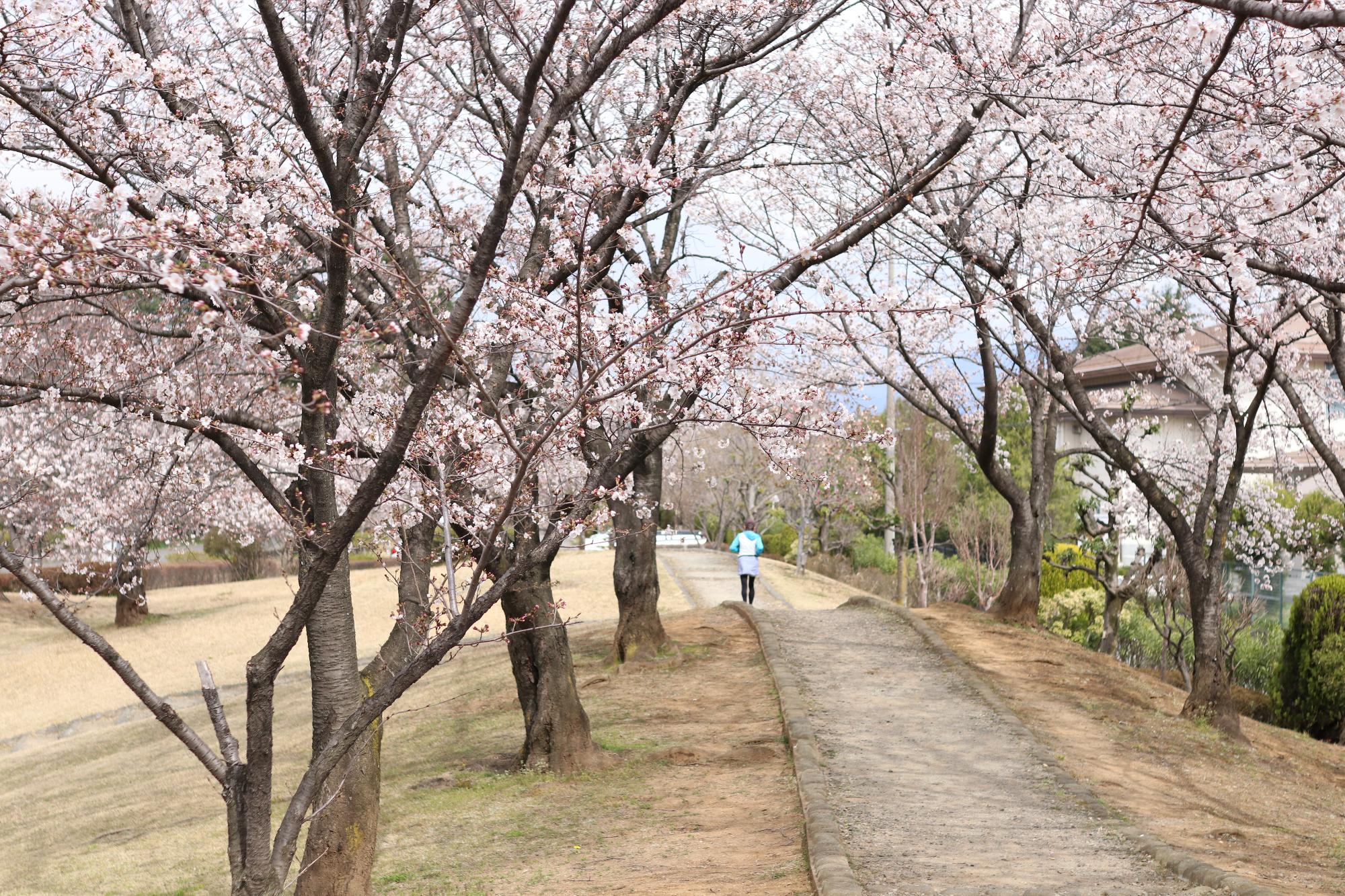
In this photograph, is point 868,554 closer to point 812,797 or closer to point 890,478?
point 890,478

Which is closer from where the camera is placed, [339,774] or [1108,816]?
[339,774]

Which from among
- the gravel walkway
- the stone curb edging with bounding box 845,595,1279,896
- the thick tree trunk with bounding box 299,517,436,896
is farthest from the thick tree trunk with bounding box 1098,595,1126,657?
the thick tree trunk with bounding box 299,517,436,896

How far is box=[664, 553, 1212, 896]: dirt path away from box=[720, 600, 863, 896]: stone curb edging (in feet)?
0.44

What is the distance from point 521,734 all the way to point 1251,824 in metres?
7.04

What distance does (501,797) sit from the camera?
9.60 metres

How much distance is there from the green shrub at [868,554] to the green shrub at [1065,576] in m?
9.65

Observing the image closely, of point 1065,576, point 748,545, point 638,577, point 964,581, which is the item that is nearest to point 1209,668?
point 638,577

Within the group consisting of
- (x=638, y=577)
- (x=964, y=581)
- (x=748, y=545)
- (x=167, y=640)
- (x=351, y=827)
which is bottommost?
(x=167, y=640)

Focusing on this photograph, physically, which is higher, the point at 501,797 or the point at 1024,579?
the point at 1024,579

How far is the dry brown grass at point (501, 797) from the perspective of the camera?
757cm

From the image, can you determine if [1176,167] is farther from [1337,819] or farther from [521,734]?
[521,734]

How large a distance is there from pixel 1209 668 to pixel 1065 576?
11368 mm

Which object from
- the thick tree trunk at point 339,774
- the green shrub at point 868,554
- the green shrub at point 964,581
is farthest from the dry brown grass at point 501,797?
the green shrub at point 868,554

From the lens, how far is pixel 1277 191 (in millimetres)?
7016
